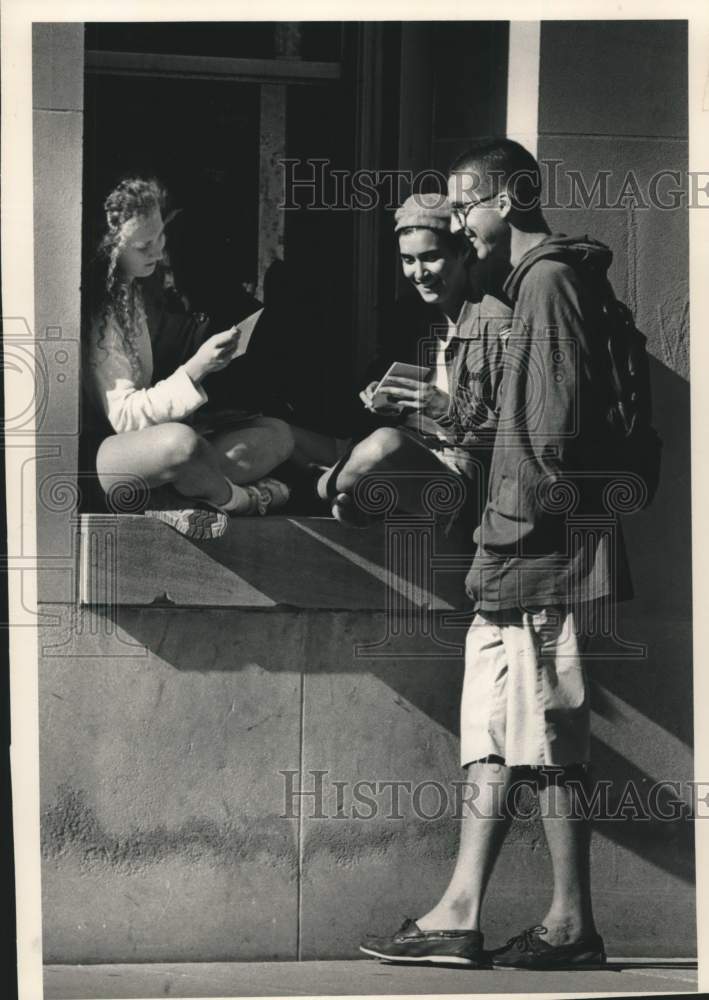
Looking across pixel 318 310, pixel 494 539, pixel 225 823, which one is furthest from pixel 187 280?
pixel 225 823

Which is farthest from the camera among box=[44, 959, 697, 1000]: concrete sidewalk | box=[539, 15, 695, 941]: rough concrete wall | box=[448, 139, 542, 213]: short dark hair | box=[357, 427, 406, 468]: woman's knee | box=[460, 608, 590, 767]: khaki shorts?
box=[539, 15, 695, 941]: rough concrete wall

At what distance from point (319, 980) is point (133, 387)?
9.06 ft

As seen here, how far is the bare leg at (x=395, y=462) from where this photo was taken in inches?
325

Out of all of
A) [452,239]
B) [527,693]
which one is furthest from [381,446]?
[527,693]

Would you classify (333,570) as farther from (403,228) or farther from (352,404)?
(403,228)

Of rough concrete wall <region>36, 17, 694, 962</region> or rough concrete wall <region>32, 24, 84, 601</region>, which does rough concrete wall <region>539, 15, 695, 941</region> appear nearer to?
rough concrete wall <region>36, 17, 694, 962</region>

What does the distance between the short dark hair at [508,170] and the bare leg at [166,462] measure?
173cm

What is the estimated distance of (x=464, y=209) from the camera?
27.6 ft

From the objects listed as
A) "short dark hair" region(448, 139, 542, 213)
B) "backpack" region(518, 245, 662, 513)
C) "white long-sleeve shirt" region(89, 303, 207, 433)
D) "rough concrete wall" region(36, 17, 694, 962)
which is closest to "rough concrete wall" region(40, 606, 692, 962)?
"rough concrete wall" region(36, 17, 694, 962)

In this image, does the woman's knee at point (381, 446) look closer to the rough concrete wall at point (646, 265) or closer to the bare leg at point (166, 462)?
the bare leg at point (166, 462)

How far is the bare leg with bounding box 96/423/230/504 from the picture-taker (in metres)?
8.17

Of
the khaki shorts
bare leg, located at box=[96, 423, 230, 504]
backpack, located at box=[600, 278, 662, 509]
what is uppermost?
backpack, located at box=[600, 278, 662, 509]

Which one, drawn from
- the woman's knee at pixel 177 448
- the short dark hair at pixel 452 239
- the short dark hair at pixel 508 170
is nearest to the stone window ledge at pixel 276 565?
the woman's knee at pixel 177 448

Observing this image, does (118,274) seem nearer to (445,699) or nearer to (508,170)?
(508,170)
